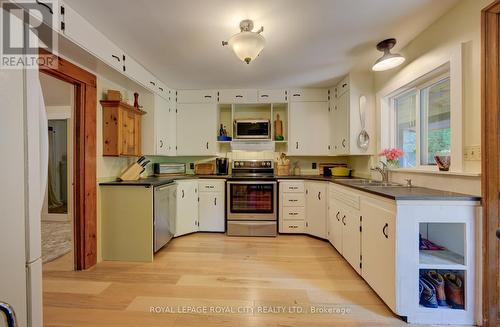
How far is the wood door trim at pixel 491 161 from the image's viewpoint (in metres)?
1.47

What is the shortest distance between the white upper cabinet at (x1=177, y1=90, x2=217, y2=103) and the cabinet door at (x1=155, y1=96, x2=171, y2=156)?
327 mm

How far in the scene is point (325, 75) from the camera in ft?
10.2

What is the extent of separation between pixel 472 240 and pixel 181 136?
12.0ft

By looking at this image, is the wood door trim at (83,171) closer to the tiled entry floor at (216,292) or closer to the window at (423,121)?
the tiled entry floor at (216,292)

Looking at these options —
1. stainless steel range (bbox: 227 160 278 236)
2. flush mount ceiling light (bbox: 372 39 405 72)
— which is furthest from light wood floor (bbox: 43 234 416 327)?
flush mount ceiling light (bbox: 372 39 405 72)

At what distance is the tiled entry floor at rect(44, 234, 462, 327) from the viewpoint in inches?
64.9

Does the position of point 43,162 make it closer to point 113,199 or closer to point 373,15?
point 113,199

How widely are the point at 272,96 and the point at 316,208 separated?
191 centimetres

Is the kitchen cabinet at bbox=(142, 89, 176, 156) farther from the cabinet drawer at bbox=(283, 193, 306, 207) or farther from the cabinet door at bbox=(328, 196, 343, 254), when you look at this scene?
the cabinet door at bbox=(328, 196, 343, 254)

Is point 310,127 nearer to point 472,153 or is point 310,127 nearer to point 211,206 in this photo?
point 211,206

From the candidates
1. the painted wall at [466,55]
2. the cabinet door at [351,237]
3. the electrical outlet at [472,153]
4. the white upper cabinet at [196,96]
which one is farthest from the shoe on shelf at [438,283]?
the white upper cabinet at [196,96]

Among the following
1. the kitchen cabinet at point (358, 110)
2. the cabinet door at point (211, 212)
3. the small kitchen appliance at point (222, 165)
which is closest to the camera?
the kitchen cabinet at point (358, 110)

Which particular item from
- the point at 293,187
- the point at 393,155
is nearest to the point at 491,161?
the point at 393,155

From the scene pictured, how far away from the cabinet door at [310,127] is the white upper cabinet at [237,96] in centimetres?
66
